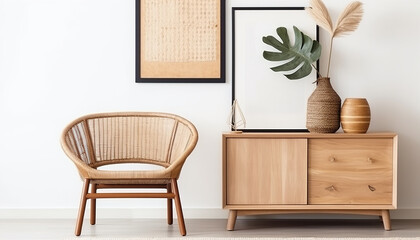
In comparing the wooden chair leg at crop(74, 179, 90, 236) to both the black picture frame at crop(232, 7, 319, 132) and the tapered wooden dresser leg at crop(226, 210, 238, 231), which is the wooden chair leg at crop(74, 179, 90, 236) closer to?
the tapered wooden dresser leg at crop(226, 210, 238, 231)

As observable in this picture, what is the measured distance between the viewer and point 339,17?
3.66 m

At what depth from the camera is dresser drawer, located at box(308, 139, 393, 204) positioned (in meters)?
3.49

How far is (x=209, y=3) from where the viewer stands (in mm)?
3857

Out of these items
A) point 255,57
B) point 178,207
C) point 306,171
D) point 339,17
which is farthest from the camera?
point 255,57

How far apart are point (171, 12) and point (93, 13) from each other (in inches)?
19.2

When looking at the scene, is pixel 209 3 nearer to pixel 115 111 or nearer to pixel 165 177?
pixel 115 111

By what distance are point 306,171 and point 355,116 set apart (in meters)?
0.42

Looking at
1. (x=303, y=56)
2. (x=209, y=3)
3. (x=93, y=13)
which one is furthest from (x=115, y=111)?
(x=303, y=56)

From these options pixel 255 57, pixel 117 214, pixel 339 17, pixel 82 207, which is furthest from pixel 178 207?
pixel 339 17

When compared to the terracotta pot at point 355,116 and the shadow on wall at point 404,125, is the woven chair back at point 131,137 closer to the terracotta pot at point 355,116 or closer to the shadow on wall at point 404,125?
the terracotta pot at point 355,116

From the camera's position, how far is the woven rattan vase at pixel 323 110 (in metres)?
3.59

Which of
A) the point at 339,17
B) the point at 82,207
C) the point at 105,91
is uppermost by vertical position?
the point at 339,17

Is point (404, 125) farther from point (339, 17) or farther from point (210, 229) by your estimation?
point (210, 229)

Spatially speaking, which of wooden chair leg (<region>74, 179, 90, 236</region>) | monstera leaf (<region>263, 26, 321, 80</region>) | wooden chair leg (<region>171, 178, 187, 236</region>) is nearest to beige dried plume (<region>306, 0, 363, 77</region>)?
monstera leaf (<region>263, 26, 321, 80</region>)
